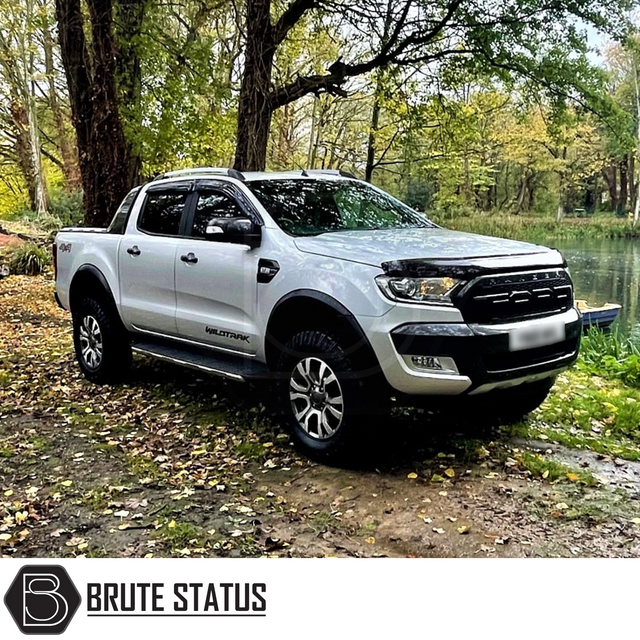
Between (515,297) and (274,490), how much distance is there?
53.7 inches

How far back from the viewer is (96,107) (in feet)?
23.6

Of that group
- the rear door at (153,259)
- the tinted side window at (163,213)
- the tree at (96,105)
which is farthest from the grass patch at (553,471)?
the tree at (96,105)

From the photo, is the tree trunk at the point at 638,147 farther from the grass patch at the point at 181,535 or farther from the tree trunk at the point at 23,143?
the tree trunk at the point at 23,143

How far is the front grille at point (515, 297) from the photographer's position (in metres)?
2.87

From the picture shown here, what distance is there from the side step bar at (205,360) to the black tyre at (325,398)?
24cm

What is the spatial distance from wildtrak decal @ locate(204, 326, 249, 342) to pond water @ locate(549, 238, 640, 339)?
451cm

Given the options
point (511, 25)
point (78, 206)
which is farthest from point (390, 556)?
point (78, 206)

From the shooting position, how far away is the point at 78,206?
14.3 meters

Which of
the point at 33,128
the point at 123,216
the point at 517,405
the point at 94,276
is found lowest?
the point at 517,405

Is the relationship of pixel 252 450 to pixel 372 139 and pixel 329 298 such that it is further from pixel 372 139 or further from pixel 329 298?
pixel 372 139

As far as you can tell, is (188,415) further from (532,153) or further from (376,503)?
(532,153)

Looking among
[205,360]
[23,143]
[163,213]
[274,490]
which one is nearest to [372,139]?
[163,213]

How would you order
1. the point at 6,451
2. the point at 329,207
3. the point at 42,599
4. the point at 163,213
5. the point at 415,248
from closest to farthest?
the point at 42,599 < the point at 415,248 < the point at 6,451 < the point at 329,207 < the point at 163,213

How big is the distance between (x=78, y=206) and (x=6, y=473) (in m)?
11.9
